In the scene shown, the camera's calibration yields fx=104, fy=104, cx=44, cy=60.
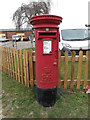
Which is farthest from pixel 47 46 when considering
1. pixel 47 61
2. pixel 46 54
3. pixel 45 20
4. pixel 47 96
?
pixel 47 96

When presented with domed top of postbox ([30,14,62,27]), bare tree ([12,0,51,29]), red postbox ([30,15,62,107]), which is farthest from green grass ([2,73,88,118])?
bare tree ([12,0,51,29])

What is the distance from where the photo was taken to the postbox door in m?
2.17

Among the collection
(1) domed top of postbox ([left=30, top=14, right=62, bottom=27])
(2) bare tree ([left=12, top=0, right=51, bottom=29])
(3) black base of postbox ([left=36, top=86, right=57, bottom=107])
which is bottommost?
(3) black base of postbox ([left=36, top=86, right=57, bottom=107])

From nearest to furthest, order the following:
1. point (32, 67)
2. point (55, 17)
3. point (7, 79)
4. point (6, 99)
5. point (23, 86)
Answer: point (55, 17)
point (6, 99)
point (32, 67)
point (23, 86)
point (7, 79)

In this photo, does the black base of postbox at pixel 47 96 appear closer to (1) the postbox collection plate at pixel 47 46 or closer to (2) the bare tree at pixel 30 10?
(1) the postbox collection plate at pixel 47 46

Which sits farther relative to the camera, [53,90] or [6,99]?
[6,99]

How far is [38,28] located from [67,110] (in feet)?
6.22

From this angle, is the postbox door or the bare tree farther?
the bare tree

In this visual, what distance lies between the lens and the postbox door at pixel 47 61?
2.17 m

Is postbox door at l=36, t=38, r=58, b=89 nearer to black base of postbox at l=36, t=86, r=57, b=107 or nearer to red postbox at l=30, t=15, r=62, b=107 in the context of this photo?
red postbox at l=30, t=15, r=62, b=107

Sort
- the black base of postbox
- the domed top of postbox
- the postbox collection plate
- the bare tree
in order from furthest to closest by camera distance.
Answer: the bare tree, the black base of postbox, the postbox collection plate, the domed top of postbox

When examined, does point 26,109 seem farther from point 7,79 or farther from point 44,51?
point 7,79

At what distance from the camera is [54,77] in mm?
2373

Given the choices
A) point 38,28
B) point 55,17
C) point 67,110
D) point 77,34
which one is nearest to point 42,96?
point 67,110
